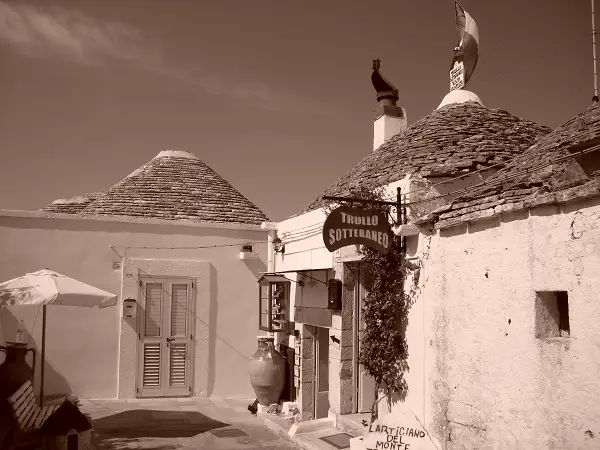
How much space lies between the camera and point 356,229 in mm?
7312

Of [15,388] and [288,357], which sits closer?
[15,388]

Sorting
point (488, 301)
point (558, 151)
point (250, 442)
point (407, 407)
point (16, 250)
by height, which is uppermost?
point (558, 151)

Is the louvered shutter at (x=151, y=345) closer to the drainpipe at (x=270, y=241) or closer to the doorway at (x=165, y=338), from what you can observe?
the doorway at (x=165, y=338)

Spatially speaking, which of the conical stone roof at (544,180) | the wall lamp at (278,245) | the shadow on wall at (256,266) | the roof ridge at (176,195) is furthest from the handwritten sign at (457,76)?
the roof ridge at (176,195)

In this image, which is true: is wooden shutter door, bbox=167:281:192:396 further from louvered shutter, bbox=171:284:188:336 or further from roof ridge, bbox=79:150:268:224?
roof ridge, bbox=79:150:268:224

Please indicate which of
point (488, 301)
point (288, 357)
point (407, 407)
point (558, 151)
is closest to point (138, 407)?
point (288, 357)

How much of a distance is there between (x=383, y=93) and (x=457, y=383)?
8.18 metres

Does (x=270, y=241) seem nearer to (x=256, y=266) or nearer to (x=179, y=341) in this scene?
(x=256, y=266)

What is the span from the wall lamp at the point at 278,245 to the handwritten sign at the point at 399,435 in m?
5.34

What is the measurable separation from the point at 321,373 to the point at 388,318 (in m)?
3.07

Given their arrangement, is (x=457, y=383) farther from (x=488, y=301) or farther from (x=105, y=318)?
(x=105, y=318)

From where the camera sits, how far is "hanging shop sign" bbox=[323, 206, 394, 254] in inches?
276

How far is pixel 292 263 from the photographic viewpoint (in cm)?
1191

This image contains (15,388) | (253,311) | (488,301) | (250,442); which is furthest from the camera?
(253,311)
